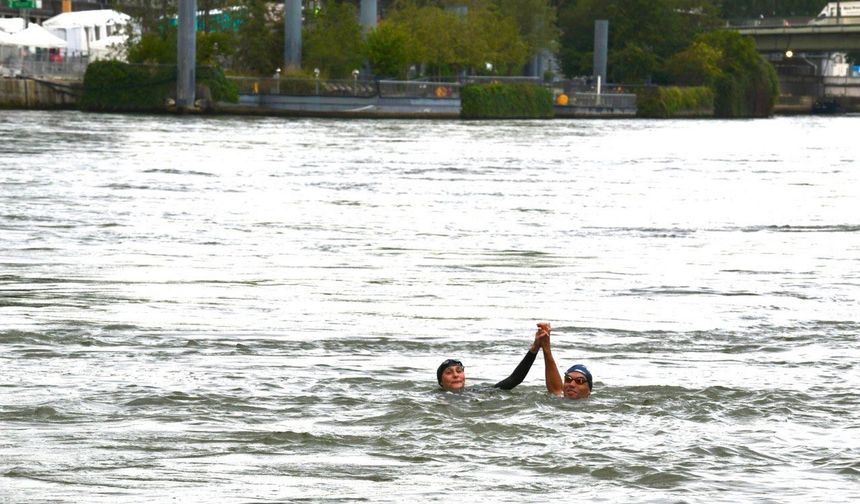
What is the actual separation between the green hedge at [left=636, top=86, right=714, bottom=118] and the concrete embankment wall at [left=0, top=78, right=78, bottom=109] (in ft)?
145

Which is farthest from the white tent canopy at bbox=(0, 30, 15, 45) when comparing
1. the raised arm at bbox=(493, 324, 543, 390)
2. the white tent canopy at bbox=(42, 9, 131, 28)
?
the raised arm at bbox=(493, 324, 543, 390)

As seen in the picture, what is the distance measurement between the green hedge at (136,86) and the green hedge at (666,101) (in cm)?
3929

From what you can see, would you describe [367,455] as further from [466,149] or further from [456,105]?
[456,105]

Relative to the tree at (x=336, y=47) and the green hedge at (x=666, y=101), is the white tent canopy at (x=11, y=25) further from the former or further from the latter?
the green hedge at (x=666, y=101)

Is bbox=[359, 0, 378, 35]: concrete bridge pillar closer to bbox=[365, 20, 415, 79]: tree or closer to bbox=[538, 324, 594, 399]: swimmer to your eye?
bbox=[365, 20, 415, 79]: tree

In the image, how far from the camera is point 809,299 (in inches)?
802

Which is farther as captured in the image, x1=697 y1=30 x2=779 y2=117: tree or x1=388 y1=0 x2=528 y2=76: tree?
x1=697 y1=30 x2=779 y2=117: tree

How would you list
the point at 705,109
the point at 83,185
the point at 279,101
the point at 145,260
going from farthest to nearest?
the point at 705,109, the point at 279,101, the point at 83,185, the point at 145,260

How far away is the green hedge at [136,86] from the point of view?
81.6 metres

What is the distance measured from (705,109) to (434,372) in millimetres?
109087

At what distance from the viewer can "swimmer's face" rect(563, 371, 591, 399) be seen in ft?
45.7

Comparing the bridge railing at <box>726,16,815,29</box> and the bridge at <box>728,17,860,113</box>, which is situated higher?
the bridge railing at <box>726,16,815,29</box>

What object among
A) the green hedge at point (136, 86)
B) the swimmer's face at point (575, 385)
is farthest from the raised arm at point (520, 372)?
the green hedge at point (136, 86)

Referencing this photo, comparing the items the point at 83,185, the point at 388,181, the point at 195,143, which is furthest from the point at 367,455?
the point at 195,143
